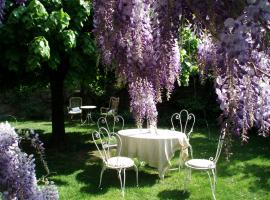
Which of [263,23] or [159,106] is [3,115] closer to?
[159,106]

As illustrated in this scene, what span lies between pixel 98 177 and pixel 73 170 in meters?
0.55

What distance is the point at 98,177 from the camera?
6.21 meters

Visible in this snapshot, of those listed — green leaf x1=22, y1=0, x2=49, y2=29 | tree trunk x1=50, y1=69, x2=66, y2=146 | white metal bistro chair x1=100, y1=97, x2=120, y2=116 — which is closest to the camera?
green leaf x1=22, y1=0, x2=49, y2=29

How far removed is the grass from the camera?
539 cm

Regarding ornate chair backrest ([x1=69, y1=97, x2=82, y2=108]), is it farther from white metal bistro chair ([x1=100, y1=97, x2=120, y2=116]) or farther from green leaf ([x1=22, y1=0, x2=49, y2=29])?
green leaf ([x1=22, y1=0, x2=49, y2=29])

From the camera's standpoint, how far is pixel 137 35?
2148mm

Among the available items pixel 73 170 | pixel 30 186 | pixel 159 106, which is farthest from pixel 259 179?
pixel 159 106

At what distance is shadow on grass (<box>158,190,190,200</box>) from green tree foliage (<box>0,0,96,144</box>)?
2223mm

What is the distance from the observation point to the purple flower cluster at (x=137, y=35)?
1824mm

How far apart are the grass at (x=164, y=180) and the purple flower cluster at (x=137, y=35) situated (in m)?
3.17

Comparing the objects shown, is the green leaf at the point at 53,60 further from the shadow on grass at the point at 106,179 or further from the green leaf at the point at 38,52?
the shadow on grass at the point at 106,179

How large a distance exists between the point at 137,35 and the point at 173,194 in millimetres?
3631

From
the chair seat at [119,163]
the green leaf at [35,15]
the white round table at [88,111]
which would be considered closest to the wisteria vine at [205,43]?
the chair seat at [119,163]

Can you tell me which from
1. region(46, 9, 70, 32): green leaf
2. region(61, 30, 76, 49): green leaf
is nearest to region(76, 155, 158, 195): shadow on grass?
region(61, 30, 76, 49): green leaf
